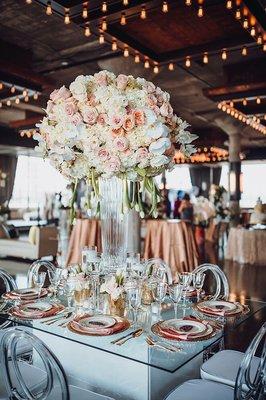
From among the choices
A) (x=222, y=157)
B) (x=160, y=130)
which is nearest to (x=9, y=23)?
(x=160, y=130)

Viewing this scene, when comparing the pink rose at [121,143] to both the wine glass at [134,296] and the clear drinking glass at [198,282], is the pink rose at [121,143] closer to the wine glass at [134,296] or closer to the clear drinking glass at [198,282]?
the wine glass at [134,296]

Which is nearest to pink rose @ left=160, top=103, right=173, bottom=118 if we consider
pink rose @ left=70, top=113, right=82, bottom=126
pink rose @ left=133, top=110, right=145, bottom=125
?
pink rose @ left=133, top=110, right=145, bottom=125

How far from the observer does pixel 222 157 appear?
56.7 feet

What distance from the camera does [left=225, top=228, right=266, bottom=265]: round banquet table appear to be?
802 cm

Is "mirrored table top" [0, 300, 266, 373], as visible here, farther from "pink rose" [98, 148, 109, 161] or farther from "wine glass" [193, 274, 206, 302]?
"pink rose" [98, 148, 109, 161]

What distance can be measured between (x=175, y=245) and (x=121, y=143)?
4.70 m

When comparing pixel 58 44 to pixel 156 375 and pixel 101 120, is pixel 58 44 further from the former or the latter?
pixel 156 375

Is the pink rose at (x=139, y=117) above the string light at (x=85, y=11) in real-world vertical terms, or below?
below

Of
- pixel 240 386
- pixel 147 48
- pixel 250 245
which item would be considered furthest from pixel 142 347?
pixel 250 245

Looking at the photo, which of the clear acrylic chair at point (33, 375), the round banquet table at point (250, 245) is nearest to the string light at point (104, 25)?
the clear acrylic chair at point (33, 375)

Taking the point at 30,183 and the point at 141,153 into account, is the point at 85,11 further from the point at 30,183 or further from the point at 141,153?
the point at 30,183

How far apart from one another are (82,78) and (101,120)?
0.26 m

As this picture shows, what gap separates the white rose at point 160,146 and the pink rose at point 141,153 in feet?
0.10

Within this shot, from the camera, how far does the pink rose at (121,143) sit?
6.99ft
